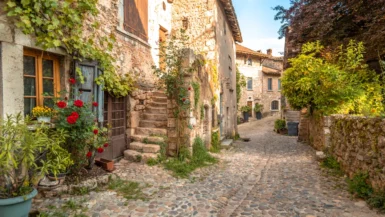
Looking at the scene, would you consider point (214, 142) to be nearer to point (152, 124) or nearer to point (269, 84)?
point (152, 124)

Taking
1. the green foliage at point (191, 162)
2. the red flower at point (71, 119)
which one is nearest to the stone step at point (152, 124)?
the green foliage at point (191, 162)

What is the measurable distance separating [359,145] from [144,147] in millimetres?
4384

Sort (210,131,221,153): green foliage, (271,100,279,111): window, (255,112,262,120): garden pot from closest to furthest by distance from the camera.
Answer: (210,131,221,153): green foliage → (255,112,262,120): garden pot → (271,100,279,111): window

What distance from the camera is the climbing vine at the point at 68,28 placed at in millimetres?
3301

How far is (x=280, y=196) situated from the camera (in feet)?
12.5

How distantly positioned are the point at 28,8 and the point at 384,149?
5.38 meters

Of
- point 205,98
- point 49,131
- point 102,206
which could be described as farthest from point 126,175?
point 205,98

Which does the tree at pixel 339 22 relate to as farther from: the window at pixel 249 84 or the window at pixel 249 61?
the window at pixel 249 84

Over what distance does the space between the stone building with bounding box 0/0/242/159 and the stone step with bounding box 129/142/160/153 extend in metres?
0.02

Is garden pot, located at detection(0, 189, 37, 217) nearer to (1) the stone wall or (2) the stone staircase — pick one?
(2) the stone staircase

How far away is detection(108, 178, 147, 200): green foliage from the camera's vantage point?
361cm

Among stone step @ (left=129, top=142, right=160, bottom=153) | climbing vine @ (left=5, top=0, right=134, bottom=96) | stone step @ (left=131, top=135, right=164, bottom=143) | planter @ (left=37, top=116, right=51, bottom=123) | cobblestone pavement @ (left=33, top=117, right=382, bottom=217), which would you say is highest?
climbing vine @ (left=5, top=0, right=134, bottom=96)

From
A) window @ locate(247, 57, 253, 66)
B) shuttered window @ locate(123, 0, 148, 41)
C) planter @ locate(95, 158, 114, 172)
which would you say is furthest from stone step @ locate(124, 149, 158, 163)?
window @ locate(247, 57, 253, 66)

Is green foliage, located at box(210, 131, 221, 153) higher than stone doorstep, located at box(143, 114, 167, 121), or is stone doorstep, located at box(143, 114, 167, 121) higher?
stone doorstep, located at box(143, 114, 167, 121)
